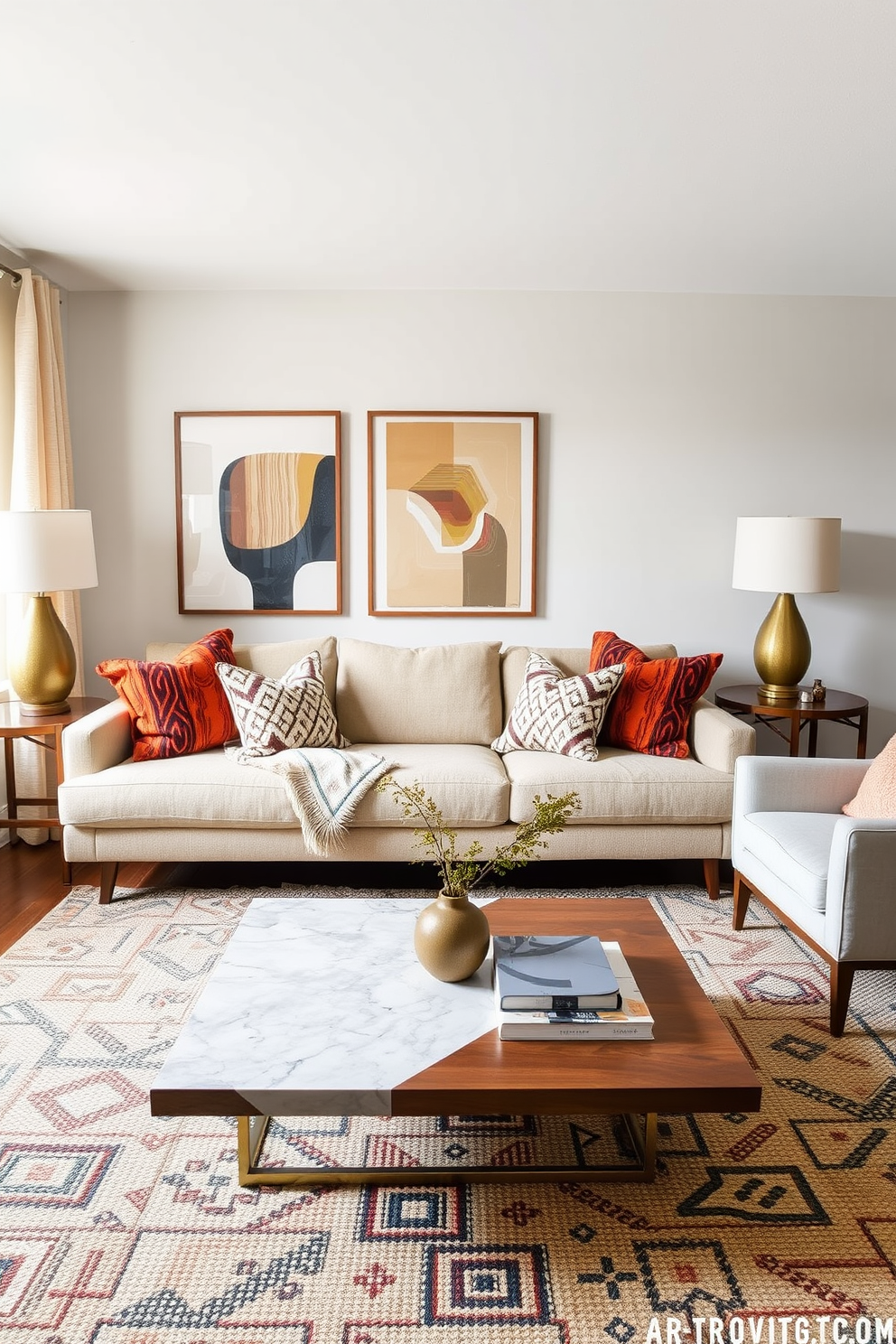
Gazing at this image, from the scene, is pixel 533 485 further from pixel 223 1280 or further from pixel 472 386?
pixel 223 1280

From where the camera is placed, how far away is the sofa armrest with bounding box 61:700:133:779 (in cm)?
345

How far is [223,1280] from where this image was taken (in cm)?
172

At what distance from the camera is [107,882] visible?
136 inches

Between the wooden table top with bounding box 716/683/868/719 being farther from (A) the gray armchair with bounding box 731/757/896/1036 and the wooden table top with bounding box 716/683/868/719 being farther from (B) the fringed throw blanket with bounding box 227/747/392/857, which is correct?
(B) the fringed throw blanket with bounding box 227/747/392/857

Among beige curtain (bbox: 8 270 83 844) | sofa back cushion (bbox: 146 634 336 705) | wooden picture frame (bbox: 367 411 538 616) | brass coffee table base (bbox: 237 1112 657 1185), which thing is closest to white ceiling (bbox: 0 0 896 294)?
beige curtain (bbox: 8 270 83 844)

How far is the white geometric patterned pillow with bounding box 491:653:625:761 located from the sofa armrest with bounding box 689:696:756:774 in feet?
1.20

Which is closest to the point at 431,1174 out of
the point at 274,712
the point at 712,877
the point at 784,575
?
the point at 712,877

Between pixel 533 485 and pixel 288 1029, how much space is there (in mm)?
3053

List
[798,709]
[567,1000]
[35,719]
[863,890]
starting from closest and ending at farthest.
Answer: [567,1000]
[863,890]
[35,719]
[798,709]

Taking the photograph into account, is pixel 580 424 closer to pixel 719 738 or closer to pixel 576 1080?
pixel 719 738

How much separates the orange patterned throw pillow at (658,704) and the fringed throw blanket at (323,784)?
0.94 meters

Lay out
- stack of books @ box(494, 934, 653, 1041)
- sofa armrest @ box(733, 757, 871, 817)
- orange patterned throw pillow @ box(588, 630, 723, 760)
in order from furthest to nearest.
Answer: orange patterned throw pillow @ box(588, 630, 723, 760) → sofa armrest @ box(733, 757, 871, 817) → stack of books @ box(494, 934, 653, 1041)

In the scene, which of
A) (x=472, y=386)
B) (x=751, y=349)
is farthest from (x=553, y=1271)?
(x=751, y=349)

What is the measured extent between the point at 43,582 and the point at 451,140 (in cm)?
207
